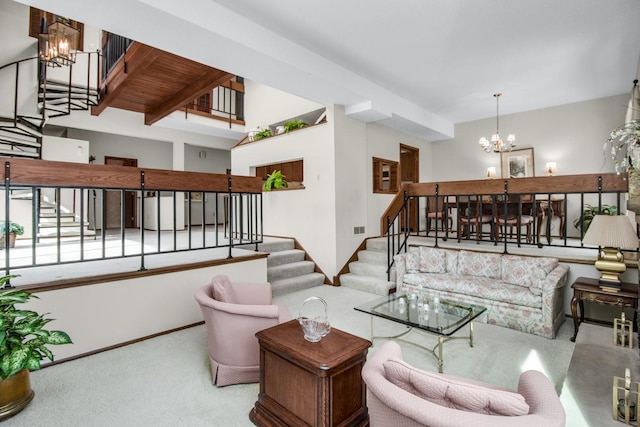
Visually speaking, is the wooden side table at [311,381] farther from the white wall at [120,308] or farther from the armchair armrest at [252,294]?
the white wall at [120,308]

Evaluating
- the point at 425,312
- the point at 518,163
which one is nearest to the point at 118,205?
the point at 425,312

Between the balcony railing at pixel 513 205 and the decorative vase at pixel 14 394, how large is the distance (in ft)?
13.4

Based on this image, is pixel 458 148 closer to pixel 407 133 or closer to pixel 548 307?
pixel 407 133

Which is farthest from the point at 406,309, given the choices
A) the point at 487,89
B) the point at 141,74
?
the point at 141,74

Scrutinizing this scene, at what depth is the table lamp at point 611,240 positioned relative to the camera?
2.84 m

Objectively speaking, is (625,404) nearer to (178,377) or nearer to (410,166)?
(178,377)

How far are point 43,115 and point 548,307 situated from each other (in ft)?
26.9

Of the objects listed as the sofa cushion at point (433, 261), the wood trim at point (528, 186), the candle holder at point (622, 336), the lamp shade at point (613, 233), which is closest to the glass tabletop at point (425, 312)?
the candle holder at point (622, 336)

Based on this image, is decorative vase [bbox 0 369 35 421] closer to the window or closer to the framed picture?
the window

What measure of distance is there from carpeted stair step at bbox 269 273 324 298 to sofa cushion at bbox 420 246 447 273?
1.77 meters

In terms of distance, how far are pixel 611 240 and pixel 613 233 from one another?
7cm

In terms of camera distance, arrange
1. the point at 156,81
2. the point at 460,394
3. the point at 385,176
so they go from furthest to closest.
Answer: the point at 385,176 → the point at 156,81 → the point at 460,394

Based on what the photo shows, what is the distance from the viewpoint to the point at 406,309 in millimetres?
3029

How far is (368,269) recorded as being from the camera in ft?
17.6
